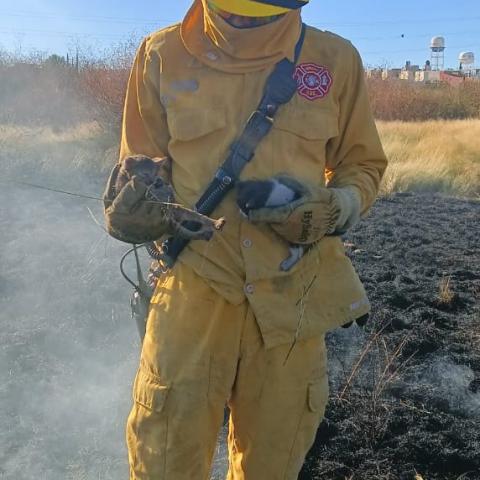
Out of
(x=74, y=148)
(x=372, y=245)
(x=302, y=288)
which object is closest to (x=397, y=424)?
(x=302, y=288)

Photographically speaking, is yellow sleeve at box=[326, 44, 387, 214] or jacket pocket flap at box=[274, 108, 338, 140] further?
yellow sleeve at box=[326, 44, 387, 214]

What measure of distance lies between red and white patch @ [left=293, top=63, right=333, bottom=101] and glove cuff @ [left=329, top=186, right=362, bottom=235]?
0.26 metres

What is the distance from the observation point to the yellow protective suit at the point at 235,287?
5.30ft

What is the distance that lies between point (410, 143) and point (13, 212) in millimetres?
7161

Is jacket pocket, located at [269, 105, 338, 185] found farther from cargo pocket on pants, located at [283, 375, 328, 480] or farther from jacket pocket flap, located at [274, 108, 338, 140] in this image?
cargo pocket on pants, located at [283, 375, 328, 480]

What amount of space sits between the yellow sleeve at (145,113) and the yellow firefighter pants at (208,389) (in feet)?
1.16

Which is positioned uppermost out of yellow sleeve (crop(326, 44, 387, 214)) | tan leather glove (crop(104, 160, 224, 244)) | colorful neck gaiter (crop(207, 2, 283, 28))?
colorful neck gaiter (crop(207, 2, 283, 28))

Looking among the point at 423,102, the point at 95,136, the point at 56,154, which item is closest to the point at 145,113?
the point at 56,154

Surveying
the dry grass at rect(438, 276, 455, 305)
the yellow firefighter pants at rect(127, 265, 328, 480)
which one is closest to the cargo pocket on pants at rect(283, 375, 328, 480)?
the yellow firefighter pants at rect(127, 265, 328, 480)

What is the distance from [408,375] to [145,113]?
220cm

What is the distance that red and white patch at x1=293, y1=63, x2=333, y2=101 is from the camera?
1.68 m

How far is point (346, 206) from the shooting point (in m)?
1.67

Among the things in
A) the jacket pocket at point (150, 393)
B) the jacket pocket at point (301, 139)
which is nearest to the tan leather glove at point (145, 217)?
the jacket pocket at point (301, 139)

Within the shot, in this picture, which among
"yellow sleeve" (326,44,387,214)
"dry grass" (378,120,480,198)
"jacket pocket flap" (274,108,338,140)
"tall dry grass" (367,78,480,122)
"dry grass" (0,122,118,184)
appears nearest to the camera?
"jacket pocket flap" (274,108,338,140)
